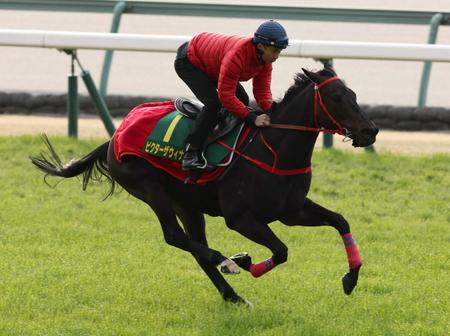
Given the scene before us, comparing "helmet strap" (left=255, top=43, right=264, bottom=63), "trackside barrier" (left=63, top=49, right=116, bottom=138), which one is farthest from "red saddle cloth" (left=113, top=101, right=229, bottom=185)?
"trackside barrier" (left=63, top=49, right=116, bottom=138)

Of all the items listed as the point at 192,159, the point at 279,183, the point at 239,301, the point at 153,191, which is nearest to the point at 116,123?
the point at 153,191

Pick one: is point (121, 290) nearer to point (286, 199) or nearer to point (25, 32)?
point (286, 199)

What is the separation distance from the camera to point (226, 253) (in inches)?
317

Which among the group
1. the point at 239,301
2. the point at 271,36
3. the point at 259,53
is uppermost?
the point at 271,36

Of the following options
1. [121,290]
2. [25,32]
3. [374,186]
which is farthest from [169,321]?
[25,32]

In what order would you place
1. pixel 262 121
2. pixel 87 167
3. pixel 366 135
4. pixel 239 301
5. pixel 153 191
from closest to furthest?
pixel 366 135 < pixel 262 121 < pixel 239 301 < pixel 153 191 < pixel 87 167

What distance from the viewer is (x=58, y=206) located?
31.0ft

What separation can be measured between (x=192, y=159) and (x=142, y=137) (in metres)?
0.43

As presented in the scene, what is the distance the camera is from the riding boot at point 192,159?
6430 millimetres

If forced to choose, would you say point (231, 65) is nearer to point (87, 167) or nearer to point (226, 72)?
point (226, 72)

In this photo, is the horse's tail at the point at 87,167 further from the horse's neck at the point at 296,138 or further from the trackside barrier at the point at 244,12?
the trackside barrier at the point at 244,12

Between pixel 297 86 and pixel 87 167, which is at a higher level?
pixel 297 86

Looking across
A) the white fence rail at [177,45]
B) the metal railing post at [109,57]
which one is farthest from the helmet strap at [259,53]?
the metal railing post at [109,57]

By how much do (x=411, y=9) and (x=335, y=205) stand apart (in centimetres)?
478
